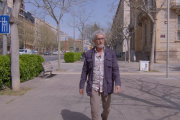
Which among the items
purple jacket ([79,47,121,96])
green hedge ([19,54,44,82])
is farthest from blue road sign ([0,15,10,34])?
purple jacket ([79,47,121,96])

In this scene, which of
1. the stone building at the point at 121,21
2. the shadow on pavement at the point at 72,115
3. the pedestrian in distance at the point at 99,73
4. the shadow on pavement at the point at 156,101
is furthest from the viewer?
the stone building at the point at 121,21

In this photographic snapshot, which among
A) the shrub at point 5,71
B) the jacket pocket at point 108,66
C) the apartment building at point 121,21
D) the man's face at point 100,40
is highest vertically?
the apartment building at point 121,21

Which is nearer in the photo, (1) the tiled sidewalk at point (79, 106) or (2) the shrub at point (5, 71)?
(1) the tiled sidewalk at point (79, 106)

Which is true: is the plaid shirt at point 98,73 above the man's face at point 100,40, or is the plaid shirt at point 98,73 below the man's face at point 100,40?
below

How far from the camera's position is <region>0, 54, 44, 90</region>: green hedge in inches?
258

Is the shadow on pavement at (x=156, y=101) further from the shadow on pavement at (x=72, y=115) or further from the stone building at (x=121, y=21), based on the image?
the stone building at (x=121, y=21)

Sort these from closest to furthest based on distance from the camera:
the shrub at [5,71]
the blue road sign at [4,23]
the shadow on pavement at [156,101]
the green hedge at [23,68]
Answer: the shadow on pavement at [156,101], the shrub at [5,71], the green hedge at [23,68], the blue road sign at [4,23]

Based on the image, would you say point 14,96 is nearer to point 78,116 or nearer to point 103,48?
point 78,116

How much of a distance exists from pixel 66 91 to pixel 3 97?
2.25 metres

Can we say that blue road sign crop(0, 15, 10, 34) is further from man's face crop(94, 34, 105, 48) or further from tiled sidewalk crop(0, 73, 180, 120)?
man's face crop(94, 34, 105, 48)

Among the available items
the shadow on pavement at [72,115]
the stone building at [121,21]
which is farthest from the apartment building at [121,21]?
the shadow on pavement at [72,115]

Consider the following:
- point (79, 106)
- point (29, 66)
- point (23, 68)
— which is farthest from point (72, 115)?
point (29, 66)

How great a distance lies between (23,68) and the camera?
8148mm

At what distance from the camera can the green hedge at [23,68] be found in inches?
258
